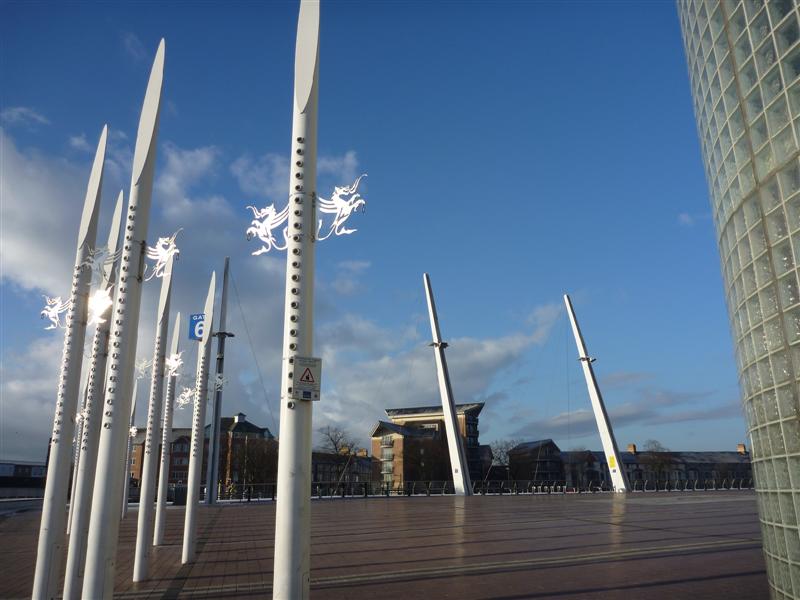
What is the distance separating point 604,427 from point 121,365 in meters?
49.5

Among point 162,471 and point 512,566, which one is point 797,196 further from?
point 162,471

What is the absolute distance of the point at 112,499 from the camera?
7.11 meters

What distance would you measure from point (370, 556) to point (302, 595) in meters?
7.38

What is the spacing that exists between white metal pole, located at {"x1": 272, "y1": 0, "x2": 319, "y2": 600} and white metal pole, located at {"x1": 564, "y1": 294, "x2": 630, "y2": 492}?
49.1 metres

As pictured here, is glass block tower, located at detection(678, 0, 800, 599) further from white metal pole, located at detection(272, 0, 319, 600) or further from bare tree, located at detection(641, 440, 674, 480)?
bare tree, located at detection(641, 440, 674, 480)

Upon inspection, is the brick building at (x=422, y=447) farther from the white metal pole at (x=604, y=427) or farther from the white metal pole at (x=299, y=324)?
the white metal pole at (x=299, y=324)

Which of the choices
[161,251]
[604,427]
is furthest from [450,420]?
[161,251]

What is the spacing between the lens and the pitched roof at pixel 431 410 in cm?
9575

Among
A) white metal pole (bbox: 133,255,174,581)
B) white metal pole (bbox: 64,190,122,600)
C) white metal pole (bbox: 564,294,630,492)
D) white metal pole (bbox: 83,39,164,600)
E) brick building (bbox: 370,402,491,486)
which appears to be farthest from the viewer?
brick building (bbox: 370,402,491,486)

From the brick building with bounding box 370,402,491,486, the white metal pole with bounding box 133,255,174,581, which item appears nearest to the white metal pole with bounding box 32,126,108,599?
the white metal pole with bounding box 133,255,174,581

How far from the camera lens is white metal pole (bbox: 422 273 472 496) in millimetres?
47125

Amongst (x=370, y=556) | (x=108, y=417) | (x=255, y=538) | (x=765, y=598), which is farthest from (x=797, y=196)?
(x=255, y=538)

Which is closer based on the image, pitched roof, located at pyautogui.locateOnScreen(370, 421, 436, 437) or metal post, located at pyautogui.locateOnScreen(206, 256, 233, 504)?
metal post, located at pyautogui.locateOnScreen(206, 256, 233, 504)

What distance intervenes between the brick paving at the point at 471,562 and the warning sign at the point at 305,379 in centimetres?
402
